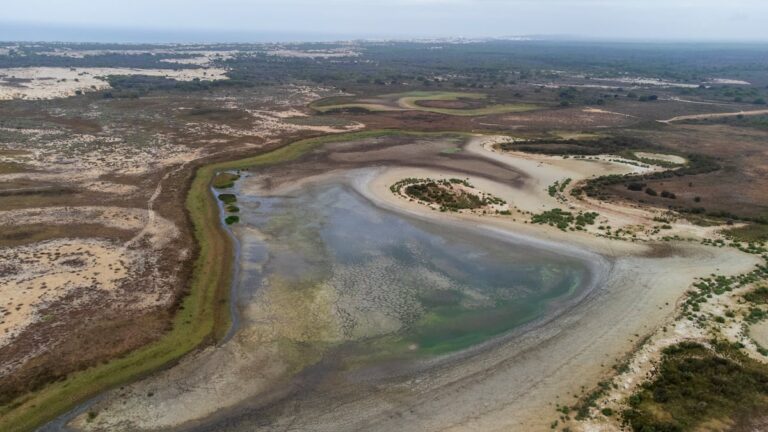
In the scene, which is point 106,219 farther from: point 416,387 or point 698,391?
point 698,391

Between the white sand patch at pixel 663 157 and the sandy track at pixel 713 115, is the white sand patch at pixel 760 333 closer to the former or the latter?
the white sand patch at pixel 663 157

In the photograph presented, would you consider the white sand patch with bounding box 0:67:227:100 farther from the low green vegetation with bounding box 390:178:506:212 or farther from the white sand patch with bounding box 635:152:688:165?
the white sand patch with bounding box 635:152:688:165

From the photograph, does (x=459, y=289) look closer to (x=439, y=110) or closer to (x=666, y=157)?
(x=666, y=157)

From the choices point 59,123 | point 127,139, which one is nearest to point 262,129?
point 127,139

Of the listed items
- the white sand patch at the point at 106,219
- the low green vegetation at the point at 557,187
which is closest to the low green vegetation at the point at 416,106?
the low green vegetation at the point at 557,187

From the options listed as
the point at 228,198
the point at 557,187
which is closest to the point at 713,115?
the point at 557,187

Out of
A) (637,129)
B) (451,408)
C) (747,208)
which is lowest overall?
(451,408)

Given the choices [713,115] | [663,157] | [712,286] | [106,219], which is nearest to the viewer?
[712,286]
